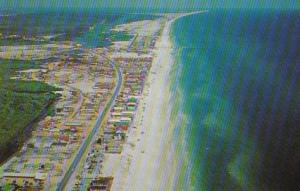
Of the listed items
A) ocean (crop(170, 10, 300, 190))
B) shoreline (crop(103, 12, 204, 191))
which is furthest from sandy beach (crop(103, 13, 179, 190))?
ocean (crop(170, 10, 300, 190))

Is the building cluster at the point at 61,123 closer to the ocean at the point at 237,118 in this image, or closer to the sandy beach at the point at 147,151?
the sandy beach at the point at 147,151

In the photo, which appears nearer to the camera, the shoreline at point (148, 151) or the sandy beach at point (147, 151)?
the shoreline at point (148, 151)

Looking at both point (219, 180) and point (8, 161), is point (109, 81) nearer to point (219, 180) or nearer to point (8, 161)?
point (8, 161)

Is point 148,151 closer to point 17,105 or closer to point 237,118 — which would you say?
point 237,118

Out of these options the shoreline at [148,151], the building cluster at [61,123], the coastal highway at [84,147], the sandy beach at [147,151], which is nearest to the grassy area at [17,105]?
the building cluster at [61,123]

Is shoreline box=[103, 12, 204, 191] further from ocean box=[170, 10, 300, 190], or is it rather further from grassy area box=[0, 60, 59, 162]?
grassy area box=[0, 60, 59, 162]

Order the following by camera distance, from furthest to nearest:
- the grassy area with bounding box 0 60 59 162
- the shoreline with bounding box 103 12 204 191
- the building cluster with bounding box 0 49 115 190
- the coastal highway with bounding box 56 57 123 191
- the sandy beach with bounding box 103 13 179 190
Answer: the grassy area with bounding box 0 60 59 162
the building cluster with bounding box 0 49 115 190
the sandy beach with bounding box 103 13 179 190
the shoreline with bounding box 103 12 204 191
the coastal highway with bounding box 56 57 123 191

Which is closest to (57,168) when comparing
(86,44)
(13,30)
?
(86,44)

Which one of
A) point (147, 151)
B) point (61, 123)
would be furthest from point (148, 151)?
point (61, 123)
